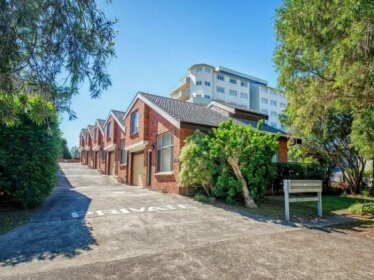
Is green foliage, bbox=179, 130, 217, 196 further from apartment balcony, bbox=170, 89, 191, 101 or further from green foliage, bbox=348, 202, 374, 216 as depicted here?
apartment balcony, bbox=170, 89, 191, 101

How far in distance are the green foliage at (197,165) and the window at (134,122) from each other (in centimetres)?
880

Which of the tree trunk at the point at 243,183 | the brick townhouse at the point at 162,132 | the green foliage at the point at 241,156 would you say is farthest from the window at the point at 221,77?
the tree trunk at the point at 243,183

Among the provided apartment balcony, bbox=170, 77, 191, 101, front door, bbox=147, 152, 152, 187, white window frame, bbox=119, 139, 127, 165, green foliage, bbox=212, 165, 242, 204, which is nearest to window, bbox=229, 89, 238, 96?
apartment balcony, bbox=170, 77, 191, 101

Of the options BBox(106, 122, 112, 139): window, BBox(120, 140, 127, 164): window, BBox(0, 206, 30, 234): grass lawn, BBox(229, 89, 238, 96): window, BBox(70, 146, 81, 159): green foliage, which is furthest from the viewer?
BBox(70, 146, 81, 159): green foliage

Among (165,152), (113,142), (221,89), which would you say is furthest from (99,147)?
(221,89)

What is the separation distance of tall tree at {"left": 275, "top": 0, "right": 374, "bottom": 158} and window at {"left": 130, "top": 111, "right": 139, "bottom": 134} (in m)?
12.5

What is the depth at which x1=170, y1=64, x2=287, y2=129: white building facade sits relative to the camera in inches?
2280

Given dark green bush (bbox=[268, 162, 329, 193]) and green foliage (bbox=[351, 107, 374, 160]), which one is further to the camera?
dark green bush (bbox=[268, 162, 329, 193])

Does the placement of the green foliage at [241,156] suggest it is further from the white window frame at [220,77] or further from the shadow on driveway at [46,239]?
the white window frame at [220,77]

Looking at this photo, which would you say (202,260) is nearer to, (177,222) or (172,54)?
(177,222)

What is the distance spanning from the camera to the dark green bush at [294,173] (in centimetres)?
1638

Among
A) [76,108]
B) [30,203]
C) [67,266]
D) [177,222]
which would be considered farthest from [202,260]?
[30,203]

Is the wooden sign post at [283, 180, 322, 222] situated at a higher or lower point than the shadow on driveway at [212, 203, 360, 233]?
higher

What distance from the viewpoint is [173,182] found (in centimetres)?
1396
